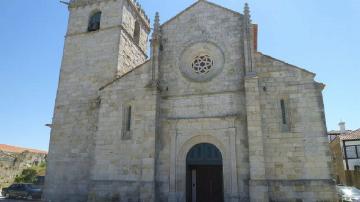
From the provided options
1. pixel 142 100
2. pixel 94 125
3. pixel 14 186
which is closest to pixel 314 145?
pixel 142 100

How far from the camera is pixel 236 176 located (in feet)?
37.1

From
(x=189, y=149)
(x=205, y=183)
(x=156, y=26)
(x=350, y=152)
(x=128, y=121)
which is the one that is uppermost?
(x=156, y=26)

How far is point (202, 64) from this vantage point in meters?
13.4

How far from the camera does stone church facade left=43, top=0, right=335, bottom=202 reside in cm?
1112

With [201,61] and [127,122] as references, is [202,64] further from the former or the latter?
[127,122]

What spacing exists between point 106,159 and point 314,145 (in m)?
8.55

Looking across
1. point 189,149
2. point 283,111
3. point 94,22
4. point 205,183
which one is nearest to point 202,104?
point 189,149

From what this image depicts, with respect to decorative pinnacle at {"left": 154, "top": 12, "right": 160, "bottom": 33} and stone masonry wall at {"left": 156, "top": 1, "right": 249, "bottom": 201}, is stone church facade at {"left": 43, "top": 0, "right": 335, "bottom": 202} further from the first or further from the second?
decorative pinnacle at {"left": 154, "top": 12, "right": 160, "bottom": 33}

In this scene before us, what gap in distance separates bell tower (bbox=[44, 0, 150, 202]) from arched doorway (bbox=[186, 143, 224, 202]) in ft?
16.3

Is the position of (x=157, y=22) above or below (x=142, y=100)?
above

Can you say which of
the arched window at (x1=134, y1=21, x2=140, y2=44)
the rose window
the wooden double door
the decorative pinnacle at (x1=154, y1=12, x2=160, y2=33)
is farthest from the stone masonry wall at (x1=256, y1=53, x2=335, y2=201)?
the arched window at (x1=134, y1=21, x2=140, y2=44)

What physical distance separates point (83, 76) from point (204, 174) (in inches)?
335

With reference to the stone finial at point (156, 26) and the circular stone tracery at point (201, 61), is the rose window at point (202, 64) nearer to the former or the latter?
the circular stone tracery at point (201, 61)

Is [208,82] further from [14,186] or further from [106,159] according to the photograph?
[14,186]
